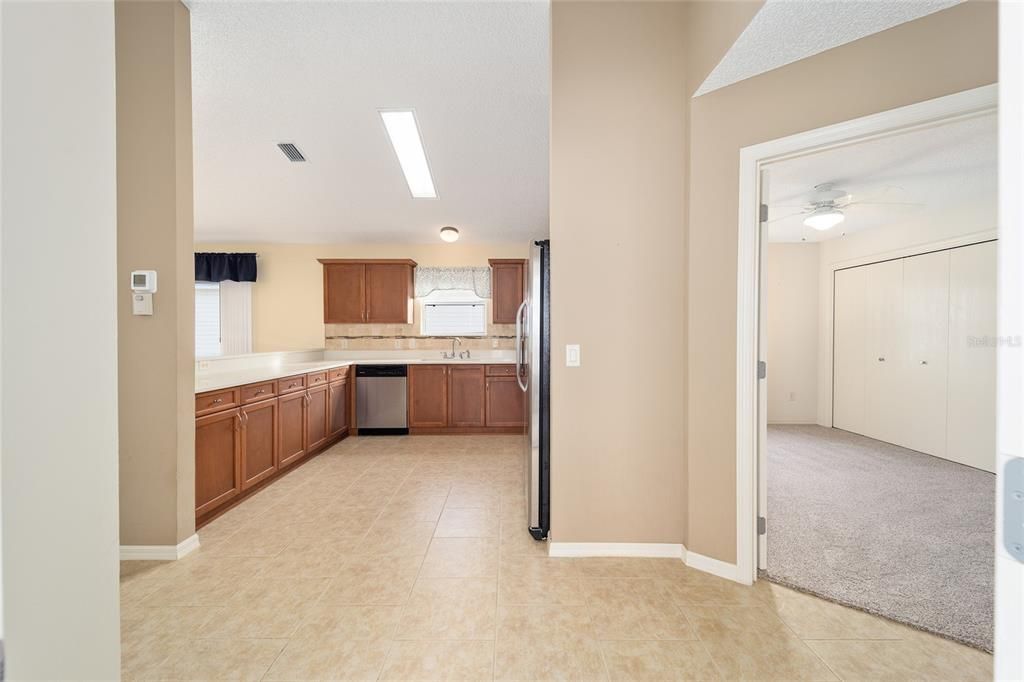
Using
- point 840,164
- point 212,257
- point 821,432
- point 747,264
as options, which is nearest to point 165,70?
point 747,264

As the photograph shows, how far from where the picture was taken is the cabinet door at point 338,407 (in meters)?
4.57

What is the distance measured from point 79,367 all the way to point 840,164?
4491mm

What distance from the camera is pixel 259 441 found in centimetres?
324

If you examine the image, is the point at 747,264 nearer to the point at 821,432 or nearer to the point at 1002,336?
the point at 1002,336

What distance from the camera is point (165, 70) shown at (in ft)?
7.54

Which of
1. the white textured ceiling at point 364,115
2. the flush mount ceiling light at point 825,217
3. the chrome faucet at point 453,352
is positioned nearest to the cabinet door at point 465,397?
the chrome faucet at point 453,352

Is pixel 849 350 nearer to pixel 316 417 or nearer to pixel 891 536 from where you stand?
pixel 891 536

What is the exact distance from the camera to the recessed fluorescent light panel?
149 inches

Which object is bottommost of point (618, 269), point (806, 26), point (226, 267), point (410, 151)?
point (618, 269)

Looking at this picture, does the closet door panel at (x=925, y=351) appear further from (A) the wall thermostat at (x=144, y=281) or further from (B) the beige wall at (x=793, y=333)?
(A) the wall thermostat at (x=144, y=281)

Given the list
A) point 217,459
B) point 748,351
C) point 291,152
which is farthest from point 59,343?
point 291,152

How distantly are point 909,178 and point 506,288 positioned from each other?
4.08m

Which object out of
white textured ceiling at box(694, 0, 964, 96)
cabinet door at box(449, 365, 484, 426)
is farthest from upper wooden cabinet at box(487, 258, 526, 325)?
white textured ceiling at box(694, 0, 964, 96)

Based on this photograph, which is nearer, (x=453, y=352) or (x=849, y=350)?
(x=849, y=350)
